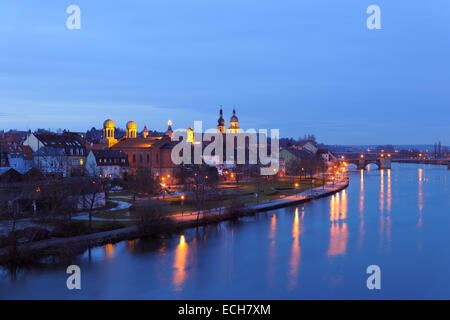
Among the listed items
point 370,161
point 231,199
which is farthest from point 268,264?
point 370,161

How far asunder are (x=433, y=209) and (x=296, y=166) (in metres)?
19.9

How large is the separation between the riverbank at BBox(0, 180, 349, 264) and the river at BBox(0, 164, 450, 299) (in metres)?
0.33

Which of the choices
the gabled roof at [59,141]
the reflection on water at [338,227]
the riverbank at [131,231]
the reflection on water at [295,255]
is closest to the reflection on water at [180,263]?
the riverbank at [131,231]

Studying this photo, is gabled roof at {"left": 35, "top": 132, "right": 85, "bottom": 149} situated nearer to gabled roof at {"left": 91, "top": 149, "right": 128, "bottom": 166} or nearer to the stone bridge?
gabled roof at {"left": 91, "top": 149, "right": 128, "bottom": 166}

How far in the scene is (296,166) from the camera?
146 ft

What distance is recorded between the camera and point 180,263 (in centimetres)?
1386

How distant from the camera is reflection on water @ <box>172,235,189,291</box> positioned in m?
12.2

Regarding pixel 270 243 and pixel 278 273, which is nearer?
pixel 278 273

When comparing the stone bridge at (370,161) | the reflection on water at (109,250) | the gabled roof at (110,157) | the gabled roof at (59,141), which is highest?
the gabled roof at (59,141)

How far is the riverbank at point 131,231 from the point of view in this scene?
1354cm

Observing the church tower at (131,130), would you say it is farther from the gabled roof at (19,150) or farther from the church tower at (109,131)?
the gabled roof at (19,150)

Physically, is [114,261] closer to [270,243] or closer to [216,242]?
[216,242]

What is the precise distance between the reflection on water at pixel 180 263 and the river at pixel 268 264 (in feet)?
0.10
